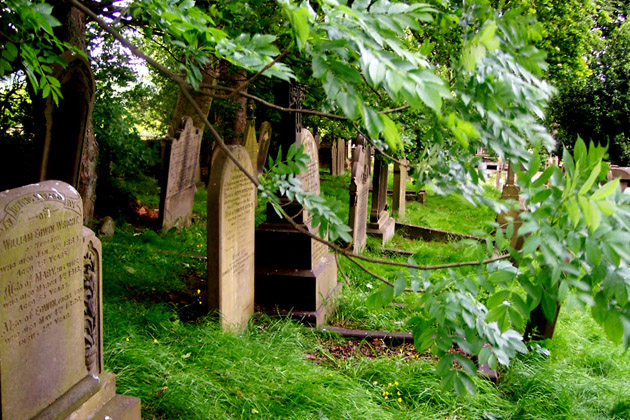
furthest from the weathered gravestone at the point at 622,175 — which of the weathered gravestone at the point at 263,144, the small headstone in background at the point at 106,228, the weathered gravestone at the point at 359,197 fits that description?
the small headstone in background at the point at 106,228

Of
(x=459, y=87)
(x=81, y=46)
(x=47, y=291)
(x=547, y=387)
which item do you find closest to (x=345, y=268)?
(x=547, y=387)

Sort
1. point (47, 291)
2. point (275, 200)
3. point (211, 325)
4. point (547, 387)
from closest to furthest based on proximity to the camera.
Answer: point (275, 200)
point (47, 291)
point (547, 387)
point (211, 325)

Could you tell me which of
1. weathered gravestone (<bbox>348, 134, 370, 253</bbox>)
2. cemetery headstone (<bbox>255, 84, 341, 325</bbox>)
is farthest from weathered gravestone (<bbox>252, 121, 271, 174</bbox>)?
cemetery headstone (<bbox>255, 84, 341, 325</bbox>)

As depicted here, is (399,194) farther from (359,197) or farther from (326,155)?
(326,155)

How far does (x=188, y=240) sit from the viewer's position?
843 cm

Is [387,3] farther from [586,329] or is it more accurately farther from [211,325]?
[586,329]

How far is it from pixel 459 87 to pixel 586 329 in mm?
5187

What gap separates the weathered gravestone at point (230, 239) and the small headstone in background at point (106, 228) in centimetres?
330

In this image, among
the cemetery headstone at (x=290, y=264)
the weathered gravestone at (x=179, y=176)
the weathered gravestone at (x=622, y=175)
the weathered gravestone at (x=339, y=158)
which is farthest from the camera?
the weathered gravestone at (x=339, y=158)

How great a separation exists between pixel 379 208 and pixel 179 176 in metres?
3.45

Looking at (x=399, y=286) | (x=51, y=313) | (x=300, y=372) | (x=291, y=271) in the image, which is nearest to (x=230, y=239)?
(x=291, y=271)

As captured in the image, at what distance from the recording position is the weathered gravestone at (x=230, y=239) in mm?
4906

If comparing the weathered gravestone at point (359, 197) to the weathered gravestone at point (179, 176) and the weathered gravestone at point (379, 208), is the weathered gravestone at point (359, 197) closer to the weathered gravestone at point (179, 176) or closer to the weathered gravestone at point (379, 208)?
the weathered gravestone at point (379, 208)

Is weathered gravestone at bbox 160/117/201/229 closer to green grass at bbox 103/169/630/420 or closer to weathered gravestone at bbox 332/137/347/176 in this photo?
green grass at bbox 103/169/630/420
